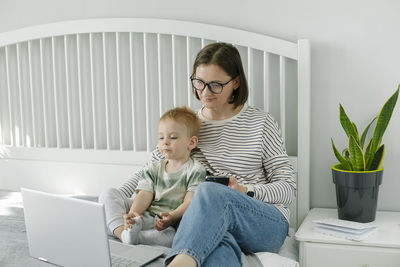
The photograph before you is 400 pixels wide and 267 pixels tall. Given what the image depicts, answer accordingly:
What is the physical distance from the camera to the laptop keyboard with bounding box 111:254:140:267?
1.41 m

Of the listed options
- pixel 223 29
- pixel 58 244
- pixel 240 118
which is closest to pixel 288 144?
pixel 240 118

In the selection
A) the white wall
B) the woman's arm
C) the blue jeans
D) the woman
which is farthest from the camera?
the white wall

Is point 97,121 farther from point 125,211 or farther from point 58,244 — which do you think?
point 58,244

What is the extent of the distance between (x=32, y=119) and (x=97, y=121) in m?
0.41

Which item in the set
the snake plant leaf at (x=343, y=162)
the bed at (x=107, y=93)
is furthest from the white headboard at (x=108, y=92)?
the snake plant leaf at (x=343, y=162)

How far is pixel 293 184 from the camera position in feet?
5.93

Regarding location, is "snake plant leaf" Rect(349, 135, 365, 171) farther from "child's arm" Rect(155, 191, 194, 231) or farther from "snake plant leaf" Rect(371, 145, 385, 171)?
"child's arm" Rect(155, 191, 194, 231)

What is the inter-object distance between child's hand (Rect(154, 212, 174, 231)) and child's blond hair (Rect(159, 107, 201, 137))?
357 millimetres

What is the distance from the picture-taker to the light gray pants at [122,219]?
1.63 meters

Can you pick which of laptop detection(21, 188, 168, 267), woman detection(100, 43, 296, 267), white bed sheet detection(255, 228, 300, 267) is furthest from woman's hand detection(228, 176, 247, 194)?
laptop detection(21, 188, 168, 267)

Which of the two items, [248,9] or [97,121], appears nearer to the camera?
[248,9]

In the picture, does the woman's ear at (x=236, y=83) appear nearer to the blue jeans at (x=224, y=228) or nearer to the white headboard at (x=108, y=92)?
the white headboard at (x=108, y=92)

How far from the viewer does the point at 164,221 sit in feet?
5.37

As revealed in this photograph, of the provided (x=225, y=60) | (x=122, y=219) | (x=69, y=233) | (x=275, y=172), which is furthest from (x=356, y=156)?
(x=69, y=233)
